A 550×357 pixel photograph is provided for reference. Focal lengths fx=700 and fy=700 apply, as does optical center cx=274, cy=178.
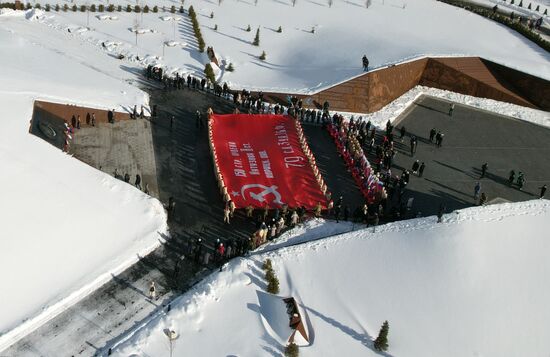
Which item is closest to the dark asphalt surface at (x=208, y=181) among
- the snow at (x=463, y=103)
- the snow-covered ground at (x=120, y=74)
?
the snow at (x=463, y=103)

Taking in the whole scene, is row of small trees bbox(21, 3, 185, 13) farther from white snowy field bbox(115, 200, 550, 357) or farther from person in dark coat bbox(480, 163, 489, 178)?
white snowy field bbox(115, 200, 550, 357)

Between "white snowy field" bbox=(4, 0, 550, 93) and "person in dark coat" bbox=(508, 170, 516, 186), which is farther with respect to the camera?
"white snowy field" bbox=(4, 0, 550, 93)

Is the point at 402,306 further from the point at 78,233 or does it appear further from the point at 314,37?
the point at 314,37

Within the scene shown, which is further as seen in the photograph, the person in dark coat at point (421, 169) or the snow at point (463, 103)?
the snow at point (463, 103)

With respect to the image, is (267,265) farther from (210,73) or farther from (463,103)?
(463,103)

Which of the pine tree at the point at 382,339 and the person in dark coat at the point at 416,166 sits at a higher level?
the person in dark coat at the point at 416,166

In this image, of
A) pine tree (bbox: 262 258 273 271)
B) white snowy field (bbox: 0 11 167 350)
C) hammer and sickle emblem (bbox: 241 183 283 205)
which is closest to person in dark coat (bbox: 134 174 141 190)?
white snowy field (bbox: 0 11 167 350)

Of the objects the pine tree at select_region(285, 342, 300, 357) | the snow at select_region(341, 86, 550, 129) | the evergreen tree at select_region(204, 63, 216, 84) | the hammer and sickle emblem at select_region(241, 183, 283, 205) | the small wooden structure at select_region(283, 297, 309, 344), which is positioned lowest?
the pine tree at select_region(285, 342, 300, 357)

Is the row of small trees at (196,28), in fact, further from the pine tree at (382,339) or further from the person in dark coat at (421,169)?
the pine tree at (382,339)

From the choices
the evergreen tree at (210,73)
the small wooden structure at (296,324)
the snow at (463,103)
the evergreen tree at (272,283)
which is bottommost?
the small wooden structure at (296,324)
